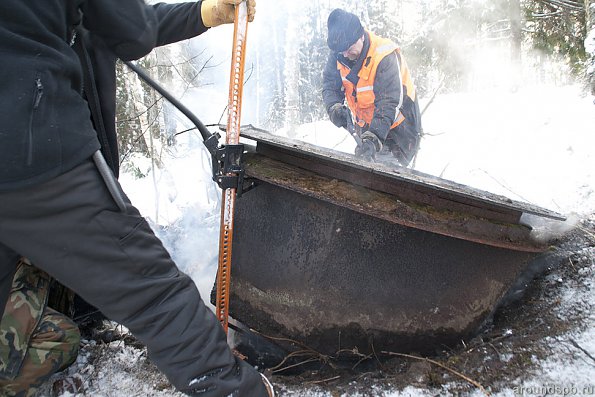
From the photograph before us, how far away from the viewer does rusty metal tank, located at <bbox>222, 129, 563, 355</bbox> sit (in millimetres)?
1781

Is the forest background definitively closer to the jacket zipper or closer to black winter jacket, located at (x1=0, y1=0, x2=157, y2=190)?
black winter jacket, located at (x1=0, y1=0, x2=157, y2=190)

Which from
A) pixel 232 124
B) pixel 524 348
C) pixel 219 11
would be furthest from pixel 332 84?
pixel 524 348

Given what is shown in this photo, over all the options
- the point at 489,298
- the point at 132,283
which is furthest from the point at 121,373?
the point at 489,298

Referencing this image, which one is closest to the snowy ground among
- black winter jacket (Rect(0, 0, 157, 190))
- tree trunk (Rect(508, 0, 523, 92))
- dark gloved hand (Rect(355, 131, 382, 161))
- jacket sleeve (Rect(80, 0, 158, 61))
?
black winter jacket (Rect(0, 0, 157, 190))

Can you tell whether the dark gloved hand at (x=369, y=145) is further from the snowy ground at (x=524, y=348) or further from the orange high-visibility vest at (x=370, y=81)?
the snowy ground at (x=524, y=348)

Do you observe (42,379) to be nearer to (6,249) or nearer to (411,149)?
(6,249)

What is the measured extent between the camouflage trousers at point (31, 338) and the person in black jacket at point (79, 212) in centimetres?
35

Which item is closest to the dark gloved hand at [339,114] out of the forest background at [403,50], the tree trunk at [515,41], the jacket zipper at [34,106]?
the forest background at [403,50]

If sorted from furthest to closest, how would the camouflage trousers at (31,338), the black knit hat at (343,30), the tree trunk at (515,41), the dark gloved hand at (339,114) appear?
the tree trunk at (515,41), the dark gloved hand at (339,114), the black knit hat at (343,30), the camouflage trousers at (31,338)

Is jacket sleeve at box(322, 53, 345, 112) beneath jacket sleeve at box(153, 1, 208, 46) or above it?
beneath

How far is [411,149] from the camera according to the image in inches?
177

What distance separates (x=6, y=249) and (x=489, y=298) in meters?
2.24

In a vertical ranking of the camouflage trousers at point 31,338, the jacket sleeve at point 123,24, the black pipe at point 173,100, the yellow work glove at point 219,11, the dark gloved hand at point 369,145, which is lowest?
the camouflage trousers at point 31,338

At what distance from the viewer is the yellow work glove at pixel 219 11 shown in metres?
1.98
